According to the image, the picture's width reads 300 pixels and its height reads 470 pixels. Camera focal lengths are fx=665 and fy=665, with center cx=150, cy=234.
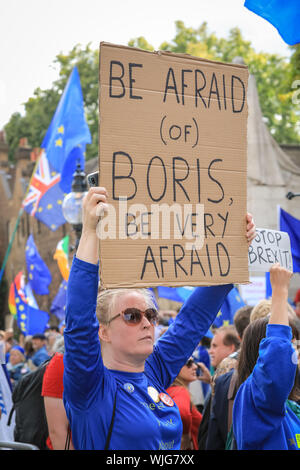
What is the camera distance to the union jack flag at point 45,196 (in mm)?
12438

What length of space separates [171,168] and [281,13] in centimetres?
144

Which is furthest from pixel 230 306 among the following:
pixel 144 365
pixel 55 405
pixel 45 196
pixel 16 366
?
pixel 45 196

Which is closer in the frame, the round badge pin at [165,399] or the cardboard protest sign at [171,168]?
the cardboard protest sign at [171,168]

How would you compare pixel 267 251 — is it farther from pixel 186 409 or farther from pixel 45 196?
pixel 45 196

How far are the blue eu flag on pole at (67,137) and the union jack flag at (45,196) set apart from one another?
34 cm

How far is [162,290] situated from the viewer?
10469mm

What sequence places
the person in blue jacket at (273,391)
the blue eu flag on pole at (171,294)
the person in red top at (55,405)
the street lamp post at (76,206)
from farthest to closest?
the blue eu flag on pole at (171,294) → the street lamp post at (76,206) → the person in red top at (55,405) → the person in blue jacket at (273,391)

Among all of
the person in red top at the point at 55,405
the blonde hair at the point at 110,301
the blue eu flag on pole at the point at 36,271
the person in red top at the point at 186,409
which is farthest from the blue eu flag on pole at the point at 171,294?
the blonde hair at the point at 110,301

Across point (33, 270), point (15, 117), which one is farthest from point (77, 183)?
point (15, 117)

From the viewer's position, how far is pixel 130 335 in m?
2.85

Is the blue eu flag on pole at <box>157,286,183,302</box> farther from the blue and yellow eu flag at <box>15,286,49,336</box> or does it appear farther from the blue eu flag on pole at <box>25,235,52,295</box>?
the blue eu flag on pole at <box>25,235,52,295</box>

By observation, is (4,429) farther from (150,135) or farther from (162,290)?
(162,290)

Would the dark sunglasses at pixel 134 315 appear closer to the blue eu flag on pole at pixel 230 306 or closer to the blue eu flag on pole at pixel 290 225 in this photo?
the blue eu flag on pole at pixel 290 225
